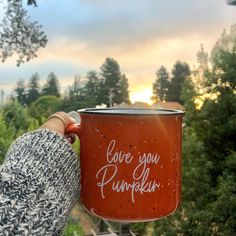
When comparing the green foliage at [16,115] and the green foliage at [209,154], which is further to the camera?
the green foliage at [16,115]

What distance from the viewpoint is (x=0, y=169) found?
356mm

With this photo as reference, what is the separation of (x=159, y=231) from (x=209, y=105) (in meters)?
0.84

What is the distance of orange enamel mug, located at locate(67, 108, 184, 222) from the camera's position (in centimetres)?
37

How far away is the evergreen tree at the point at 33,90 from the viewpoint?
24.9 feet

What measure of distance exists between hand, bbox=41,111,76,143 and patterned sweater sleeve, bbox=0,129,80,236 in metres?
0.01

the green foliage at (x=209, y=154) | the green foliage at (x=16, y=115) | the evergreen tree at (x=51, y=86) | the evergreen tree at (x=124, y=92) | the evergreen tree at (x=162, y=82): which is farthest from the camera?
the evergreen tree at (x=162, y=82)

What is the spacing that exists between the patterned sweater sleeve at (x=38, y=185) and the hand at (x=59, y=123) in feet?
0.05

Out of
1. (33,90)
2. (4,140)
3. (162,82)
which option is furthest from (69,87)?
(162,82)

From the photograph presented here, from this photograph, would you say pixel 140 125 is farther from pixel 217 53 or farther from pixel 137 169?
pixel 217 53

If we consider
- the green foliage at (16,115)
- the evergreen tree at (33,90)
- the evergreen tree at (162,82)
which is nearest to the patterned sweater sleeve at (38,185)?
the green foliage at (16,115)

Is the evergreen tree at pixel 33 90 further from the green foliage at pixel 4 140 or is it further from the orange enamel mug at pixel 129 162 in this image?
the orange enamel mug at pixel 129 162

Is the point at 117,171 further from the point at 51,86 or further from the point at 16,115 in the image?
the point at 51,86

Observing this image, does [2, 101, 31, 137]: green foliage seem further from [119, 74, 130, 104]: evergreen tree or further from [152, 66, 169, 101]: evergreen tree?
[152, 66, 169, 101]: evergreen tree

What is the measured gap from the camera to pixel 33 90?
315 inches
